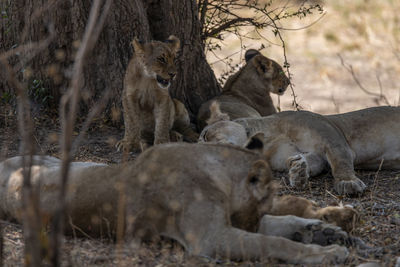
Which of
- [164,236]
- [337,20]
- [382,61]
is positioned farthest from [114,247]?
[337,20]

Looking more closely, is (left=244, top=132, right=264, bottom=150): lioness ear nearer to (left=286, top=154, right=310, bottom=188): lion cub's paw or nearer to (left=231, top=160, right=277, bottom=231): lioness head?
(left=231, top=160, right=277, bottom=231): lioness head

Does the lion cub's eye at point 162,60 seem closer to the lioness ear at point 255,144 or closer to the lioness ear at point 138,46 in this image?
the lioness ear at point 138,46

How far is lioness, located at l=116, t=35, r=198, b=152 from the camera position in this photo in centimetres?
574

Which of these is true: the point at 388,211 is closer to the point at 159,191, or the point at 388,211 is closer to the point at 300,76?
the point at 159,191

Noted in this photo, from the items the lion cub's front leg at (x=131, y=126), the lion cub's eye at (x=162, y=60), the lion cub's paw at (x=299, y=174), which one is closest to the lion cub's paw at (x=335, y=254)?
the lion cub's paw at (x=299, y=174)

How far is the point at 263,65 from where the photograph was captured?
7598 mm

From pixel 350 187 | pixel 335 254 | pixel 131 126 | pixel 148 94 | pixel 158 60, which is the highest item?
pixel 158 60

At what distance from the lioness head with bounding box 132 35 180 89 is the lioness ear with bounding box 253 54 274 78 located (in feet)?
6.62

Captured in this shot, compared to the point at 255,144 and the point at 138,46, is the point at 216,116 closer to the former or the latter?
the point at 138,46

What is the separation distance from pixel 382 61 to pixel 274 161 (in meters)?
8.36

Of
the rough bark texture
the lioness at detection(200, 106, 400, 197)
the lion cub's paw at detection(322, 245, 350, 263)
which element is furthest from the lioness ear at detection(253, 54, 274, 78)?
the lion cub's paw at detection(322, 245, 350, 263)

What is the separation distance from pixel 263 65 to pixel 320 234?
15.2ft

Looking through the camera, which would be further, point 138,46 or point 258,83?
point 258,83

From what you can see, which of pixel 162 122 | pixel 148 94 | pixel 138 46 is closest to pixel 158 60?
pixel 138 46
